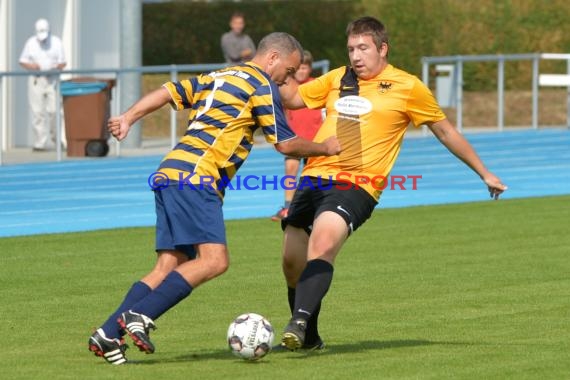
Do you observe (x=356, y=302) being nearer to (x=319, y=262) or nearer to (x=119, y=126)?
(x=319, y=262)

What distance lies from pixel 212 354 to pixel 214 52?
1121 inches

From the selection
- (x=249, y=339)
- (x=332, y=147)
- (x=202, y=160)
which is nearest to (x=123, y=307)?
(x=249, y=339)

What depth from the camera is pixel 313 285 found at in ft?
29.5

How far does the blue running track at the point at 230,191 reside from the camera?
17.5m

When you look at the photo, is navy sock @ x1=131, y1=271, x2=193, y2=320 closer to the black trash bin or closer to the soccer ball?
the soccer ball

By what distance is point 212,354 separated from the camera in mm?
9172

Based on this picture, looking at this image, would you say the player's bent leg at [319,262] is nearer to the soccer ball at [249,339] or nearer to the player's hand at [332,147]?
the soccer ball at [249,339]

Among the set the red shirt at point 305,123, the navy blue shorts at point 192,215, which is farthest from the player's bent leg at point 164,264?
the red shirt at point 305,123

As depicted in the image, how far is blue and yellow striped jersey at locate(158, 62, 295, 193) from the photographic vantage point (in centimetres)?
878

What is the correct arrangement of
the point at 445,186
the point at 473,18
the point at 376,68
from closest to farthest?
the point at 376,68, the point at 445,186, the point at 473,18

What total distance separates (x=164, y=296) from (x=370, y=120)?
175 cm

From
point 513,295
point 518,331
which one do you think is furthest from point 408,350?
point 513,295

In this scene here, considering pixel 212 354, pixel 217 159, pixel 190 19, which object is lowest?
pixel 212 354

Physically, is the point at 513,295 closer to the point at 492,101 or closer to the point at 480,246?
the point at 480,246
